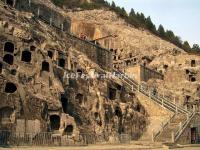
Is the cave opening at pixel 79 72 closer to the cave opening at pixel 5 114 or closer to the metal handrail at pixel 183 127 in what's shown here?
the cave opening at pixel 5 114

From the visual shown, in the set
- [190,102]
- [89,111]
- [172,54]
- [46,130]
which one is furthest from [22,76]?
[172,54]

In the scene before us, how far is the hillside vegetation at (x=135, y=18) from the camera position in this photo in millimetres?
87938

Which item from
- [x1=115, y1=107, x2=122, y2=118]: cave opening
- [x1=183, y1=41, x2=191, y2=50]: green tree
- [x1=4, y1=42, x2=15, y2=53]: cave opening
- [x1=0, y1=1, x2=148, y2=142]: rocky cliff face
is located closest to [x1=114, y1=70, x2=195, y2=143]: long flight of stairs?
[x1=0, y1=1, x2=148, y2=142]: rocky cliff face

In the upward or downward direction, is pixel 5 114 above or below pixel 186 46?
below

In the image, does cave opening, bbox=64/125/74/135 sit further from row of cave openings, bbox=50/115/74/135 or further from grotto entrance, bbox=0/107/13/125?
grotto entrance, bbox=0/107/13/125

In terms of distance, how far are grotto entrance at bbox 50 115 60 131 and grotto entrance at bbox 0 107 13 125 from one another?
13.6 feet

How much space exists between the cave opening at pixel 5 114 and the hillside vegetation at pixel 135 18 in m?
57.5

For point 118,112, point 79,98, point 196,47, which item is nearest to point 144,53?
point 118,112

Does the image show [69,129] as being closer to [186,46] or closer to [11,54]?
[11,54]

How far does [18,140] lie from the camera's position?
27.5 m

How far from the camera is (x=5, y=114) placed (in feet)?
98.0

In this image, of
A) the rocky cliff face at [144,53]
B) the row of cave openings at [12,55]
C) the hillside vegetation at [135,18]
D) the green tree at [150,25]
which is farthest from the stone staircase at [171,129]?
the green tree at [150,25]

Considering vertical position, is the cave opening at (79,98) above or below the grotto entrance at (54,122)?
above

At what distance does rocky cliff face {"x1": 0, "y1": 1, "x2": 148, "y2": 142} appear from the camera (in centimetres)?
3086
